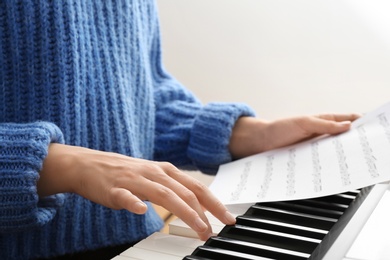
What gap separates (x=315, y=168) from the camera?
788 mm

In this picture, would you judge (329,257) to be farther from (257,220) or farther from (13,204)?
(13,204)

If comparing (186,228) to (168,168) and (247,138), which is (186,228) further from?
(247,138)

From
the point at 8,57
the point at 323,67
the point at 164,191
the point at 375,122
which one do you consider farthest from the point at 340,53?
the point at 164,191

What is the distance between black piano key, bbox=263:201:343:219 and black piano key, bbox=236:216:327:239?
0.04 meters

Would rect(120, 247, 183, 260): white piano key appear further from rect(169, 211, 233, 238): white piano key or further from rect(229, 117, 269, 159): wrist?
rect(229, 117, 269, 159): wrist

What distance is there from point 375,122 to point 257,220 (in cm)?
28

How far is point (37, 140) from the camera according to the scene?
73cm

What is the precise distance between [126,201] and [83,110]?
0.30 m

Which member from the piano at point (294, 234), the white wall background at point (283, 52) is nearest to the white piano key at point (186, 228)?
the piano at point (294, 234)

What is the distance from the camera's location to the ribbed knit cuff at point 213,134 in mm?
961

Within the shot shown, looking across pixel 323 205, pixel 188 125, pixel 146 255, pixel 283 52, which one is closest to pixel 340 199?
pixel 323 205

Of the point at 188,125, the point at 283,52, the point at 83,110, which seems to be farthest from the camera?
the point at 283,52

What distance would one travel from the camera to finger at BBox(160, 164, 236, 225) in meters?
0.66

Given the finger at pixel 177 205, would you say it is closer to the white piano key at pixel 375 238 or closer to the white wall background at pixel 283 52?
the white piano key at pixel 375 238
